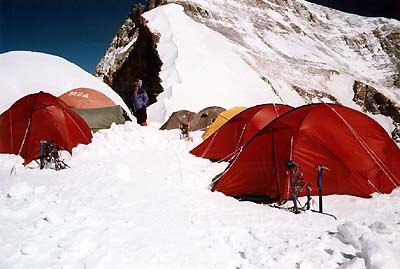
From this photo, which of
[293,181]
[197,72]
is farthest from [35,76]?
[197,72]

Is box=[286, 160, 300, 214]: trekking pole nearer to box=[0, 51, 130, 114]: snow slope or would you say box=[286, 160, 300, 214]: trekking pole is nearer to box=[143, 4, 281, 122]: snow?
box=[0, 51, 130, 114]: snow slope

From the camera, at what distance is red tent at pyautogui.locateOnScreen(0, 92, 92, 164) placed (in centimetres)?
920

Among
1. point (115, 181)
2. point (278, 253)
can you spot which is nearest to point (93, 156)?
point (115, 181)

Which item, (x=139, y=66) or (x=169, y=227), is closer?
(x=169, y=227)

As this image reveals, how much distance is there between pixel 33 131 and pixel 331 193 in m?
7.49

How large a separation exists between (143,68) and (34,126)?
37.0 meters

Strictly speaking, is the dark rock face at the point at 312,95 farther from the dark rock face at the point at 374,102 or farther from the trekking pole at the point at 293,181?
the trekking pole at the point at 293,181

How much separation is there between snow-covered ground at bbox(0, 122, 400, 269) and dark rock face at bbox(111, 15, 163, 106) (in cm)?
3060

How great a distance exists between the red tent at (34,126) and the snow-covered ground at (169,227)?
6.74 ft

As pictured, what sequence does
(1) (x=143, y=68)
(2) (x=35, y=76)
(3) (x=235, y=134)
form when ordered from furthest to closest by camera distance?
(1) (x=143, y=68), (2) (x=35, y=76), (3) (x=235, y=134)

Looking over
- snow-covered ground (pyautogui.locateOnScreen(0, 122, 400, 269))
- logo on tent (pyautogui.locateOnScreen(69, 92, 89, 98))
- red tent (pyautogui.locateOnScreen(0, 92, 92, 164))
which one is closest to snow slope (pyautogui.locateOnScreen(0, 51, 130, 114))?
logo on tent (pyautogui.locateOnScreen(69, 92, 89, 98))

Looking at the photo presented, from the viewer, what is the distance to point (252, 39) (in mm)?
57781

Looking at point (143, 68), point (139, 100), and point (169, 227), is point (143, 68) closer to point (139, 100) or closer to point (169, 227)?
point (139, 100)

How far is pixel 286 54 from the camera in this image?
60094 mm
